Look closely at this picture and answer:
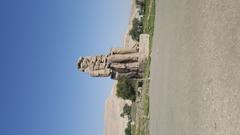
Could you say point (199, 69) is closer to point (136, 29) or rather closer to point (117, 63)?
point (117, 63)

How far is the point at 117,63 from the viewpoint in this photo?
27.6 metres

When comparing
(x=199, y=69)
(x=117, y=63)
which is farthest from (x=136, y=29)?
(x=199, y=69)

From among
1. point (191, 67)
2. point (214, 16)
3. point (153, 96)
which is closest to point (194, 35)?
point (191, 67)

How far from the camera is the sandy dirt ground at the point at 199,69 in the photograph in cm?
799

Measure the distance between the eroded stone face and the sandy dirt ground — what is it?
9.38 m

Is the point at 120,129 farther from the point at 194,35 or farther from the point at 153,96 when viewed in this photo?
the point at 194,35

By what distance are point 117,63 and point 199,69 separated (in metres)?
17.2

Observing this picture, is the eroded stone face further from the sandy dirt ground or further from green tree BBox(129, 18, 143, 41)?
green tree BBox(129, 18, 143, 41)

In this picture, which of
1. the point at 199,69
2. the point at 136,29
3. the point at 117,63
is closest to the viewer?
the point at 199,69

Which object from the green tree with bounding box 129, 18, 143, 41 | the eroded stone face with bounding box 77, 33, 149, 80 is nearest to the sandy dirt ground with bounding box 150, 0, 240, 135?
the eroded stone face with bounding box 77, 33, 149, 80

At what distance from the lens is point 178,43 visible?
45.1 feet

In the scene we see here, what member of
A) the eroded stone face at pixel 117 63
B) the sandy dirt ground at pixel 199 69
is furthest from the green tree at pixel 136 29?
the sandy dirt ground at pixel 199 69

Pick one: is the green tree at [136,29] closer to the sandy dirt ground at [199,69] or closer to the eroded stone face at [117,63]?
the eroded stone face at [117,63]

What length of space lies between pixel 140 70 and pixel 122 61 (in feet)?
4.28
